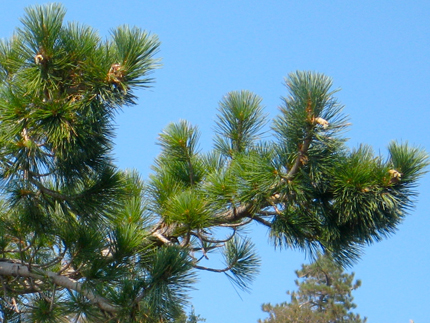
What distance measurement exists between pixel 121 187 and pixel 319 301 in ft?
50.6

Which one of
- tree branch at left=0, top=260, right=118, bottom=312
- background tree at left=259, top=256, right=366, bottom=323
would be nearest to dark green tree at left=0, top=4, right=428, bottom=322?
tree branch at left=0, top=260, right=118, bottom=312

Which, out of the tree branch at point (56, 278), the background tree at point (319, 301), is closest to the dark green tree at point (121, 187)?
the tree branch at point (56, 278)

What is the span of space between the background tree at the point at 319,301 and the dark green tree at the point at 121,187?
14.0m

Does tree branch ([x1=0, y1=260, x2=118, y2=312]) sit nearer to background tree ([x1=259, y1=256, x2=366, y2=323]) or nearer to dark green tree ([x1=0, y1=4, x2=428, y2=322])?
dark green tree ([x1=0, y1=4, x2=428, y2=322])

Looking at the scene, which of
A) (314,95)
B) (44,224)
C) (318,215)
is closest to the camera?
(314,95)

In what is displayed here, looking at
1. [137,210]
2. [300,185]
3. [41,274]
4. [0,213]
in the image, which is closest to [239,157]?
[300,185]

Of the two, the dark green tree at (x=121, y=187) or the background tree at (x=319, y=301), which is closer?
the dark green tree at (x=121, y=187)

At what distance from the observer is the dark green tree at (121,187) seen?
3.25 m

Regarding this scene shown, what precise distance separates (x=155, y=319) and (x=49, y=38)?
1413 mm

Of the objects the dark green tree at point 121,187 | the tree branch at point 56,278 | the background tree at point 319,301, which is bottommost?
the tree branch at point 56,278

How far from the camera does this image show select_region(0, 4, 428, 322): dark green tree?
128 inches

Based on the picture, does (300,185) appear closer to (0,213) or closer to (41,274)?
(41,274)

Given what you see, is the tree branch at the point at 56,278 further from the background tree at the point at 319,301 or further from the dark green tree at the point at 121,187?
A: the background tree at the point at 319,301

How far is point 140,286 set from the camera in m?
3.28
